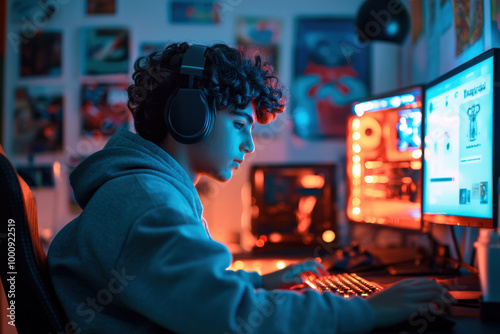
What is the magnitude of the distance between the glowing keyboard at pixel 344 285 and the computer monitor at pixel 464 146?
0.80 feet

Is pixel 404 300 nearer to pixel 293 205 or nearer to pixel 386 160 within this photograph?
pixel 386 160

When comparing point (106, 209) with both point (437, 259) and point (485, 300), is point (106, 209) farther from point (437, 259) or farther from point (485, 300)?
point (437, 259)

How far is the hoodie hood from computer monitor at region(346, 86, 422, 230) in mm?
764

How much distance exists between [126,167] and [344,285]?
1.55 ft

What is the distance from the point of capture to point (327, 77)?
1972 millimetres

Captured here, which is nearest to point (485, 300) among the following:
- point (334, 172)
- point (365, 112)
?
point (365, 112)

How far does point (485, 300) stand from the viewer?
0.73 m

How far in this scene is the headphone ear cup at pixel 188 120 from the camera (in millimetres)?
837

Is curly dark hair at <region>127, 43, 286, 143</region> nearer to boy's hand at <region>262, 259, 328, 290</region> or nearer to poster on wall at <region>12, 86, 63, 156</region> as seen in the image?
boy's hand at <region>262, 259, 328, 290</region>

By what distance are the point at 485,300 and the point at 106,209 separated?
589 millimetres

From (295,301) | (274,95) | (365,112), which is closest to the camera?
(295,301)

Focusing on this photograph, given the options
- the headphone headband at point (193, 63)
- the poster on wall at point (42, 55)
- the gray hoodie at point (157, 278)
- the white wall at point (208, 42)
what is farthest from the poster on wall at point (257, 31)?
the gray hoodie at point (157, 278)

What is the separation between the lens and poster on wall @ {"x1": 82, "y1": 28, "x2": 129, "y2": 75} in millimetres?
2000

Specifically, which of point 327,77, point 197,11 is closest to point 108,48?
point 197,11
